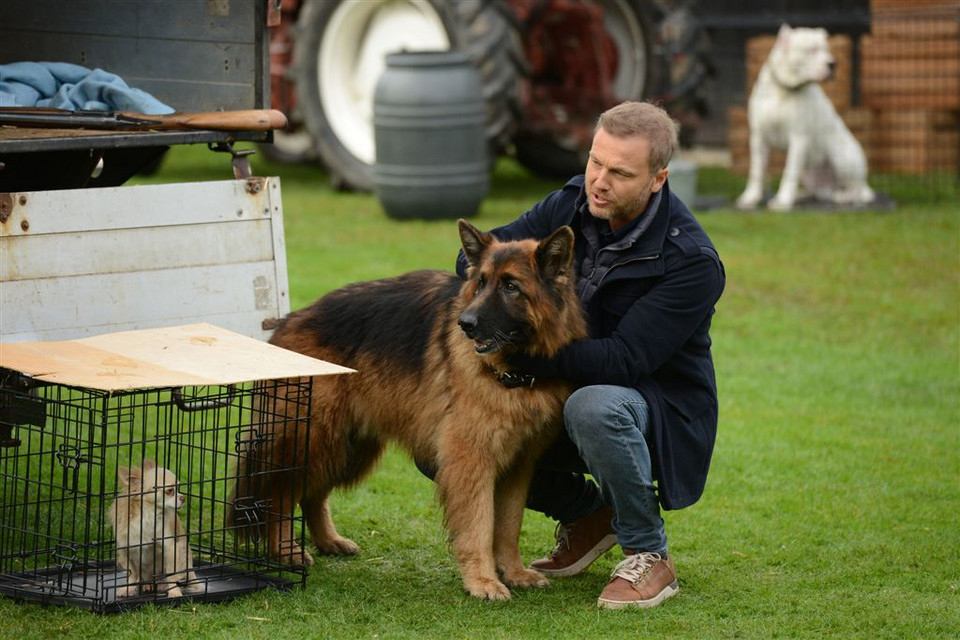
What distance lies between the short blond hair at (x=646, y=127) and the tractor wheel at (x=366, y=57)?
7.11 m

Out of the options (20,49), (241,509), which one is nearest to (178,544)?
(241,509)

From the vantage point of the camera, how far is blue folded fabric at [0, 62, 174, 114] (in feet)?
17.2

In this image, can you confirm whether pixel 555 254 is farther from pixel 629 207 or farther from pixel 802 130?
pixel 802 130

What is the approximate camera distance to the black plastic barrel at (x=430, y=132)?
34.2 ft

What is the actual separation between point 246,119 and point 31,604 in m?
1.95

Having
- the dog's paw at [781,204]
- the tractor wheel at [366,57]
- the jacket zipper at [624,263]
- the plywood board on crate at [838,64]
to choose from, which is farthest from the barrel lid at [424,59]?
the jacket zipper at [624,263]

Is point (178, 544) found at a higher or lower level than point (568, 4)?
lower

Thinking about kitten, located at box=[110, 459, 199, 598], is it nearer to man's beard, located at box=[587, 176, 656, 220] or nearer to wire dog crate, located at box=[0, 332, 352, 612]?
wire dog crate, located at box=[0, 332, 352, 612]

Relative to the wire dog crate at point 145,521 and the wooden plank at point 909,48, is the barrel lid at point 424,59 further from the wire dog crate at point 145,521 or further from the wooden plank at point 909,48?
the wire dog crate at point 145,521

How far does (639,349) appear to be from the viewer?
407 centimetres

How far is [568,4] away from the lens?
1205 cm

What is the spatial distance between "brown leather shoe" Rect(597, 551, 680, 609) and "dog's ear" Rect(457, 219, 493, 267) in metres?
1.07

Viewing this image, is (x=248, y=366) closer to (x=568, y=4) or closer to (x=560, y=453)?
(x=560, y=453)

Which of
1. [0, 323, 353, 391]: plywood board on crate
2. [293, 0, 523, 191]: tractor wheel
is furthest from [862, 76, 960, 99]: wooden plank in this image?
[0, 323, 353, 391]: plywood board on crate
